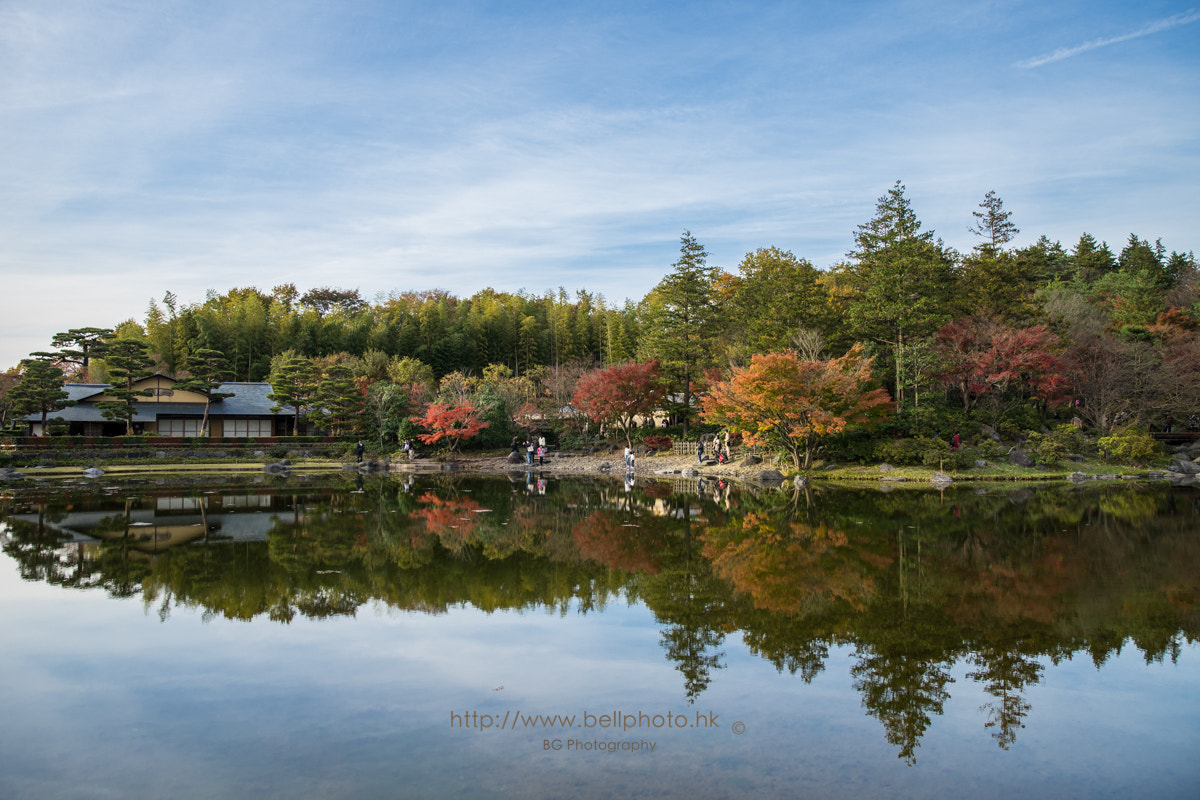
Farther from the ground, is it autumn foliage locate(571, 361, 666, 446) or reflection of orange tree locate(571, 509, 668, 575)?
autumn foliage locate(571, 361, 666, 446)

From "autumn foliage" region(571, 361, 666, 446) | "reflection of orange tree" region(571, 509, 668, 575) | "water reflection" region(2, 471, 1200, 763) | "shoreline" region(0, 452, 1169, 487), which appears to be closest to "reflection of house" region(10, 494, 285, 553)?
"water reflection" region(2, 471, 1200, 763)

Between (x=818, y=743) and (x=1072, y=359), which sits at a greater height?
(x=1072, y=359)

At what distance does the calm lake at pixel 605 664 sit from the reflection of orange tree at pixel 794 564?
2.4 inches

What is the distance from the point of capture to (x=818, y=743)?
4426mm

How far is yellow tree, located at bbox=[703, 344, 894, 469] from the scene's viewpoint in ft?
71.7

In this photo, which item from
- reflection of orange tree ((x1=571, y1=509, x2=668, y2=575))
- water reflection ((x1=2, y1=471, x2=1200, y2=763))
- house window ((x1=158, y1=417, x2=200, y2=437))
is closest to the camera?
water reflection ((x1=2, y1=471, x2=1200, y2=763))

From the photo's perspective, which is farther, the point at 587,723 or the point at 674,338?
the point at 674,338

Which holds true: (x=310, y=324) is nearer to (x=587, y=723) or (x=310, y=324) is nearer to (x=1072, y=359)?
(x=1072, y=359)

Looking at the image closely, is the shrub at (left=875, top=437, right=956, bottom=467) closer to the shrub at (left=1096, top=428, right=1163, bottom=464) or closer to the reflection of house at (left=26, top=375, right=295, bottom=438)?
the shrub at (left=1096, top=428, right=1163, bottom=464)

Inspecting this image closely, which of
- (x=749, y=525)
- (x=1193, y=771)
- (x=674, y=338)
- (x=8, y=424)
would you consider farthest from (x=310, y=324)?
(x=1193, y=771)

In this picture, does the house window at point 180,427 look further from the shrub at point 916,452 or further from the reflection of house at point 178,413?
the shrub at point 916,452

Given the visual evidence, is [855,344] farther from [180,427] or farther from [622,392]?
[180,427]

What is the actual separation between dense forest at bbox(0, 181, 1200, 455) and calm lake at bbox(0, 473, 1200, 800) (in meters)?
13.9

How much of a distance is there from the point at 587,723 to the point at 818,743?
5.10 ft
